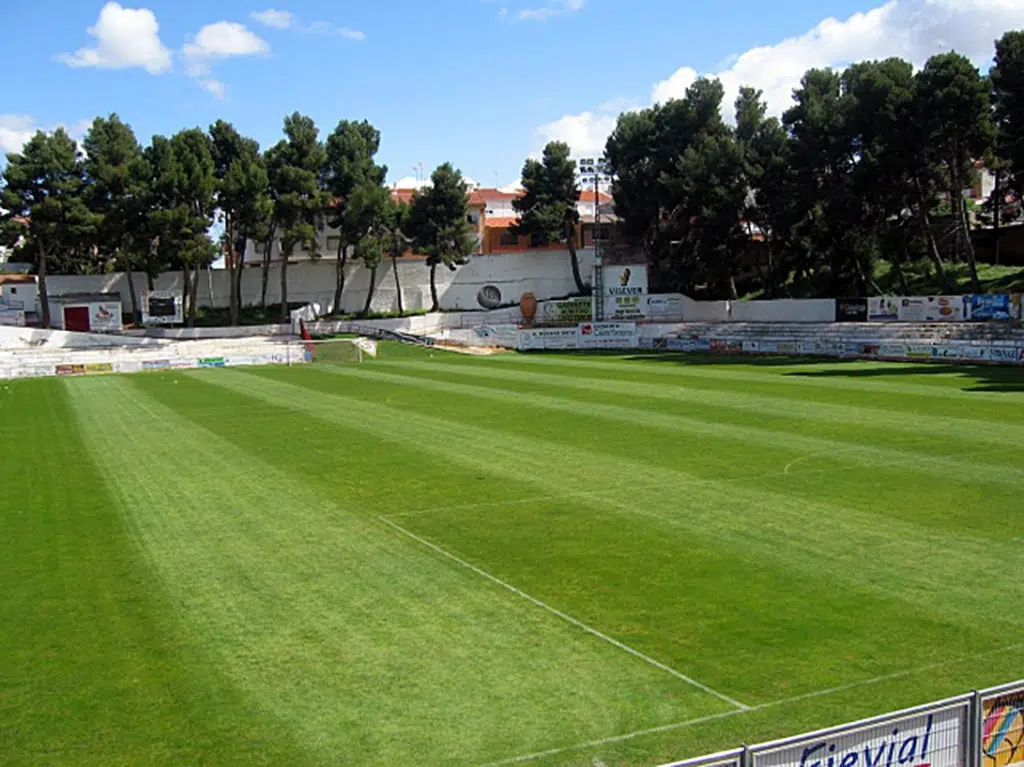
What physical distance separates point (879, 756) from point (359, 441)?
1829cm

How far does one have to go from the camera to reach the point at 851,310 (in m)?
53.2

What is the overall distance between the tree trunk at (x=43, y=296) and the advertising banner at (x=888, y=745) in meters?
76.2

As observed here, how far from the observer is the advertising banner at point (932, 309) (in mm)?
47094

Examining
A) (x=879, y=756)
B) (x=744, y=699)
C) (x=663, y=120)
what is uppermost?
(x=663, y=120)

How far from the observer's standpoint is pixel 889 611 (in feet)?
33.3

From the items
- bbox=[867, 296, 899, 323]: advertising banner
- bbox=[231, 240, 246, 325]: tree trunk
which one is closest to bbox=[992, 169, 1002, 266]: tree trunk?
bbox=[867, 296, 899, 323]: advertising banner

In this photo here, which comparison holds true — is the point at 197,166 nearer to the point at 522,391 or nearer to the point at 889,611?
the point at 522,391

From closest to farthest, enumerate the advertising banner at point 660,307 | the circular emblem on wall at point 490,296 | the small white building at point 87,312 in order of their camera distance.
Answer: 1. the advertising banner at point 660,307
2. the small white building at point 87,312
3. the circular emblem on wall at point 490,296

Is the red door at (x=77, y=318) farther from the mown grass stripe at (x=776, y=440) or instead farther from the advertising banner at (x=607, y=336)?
the mown grass stripe at (x=776, y=440)

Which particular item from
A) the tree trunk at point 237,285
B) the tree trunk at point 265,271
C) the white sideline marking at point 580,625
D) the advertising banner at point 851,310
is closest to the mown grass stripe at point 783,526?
the white sideline marking at point 580,625

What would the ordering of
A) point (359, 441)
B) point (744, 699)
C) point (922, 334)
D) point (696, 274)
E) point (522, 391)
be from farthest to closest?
point (696, 274) < point (922, 334) < point (522, 391) < point (359, 441) < point (744, 699)

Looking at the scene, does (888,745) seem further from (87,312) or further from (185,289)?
(87,312)

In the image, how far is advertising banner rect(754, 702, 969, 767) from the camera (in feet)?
18.4

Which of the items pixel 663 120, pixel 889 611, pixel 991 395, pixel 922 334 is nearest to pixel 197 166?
pixel 663 120
